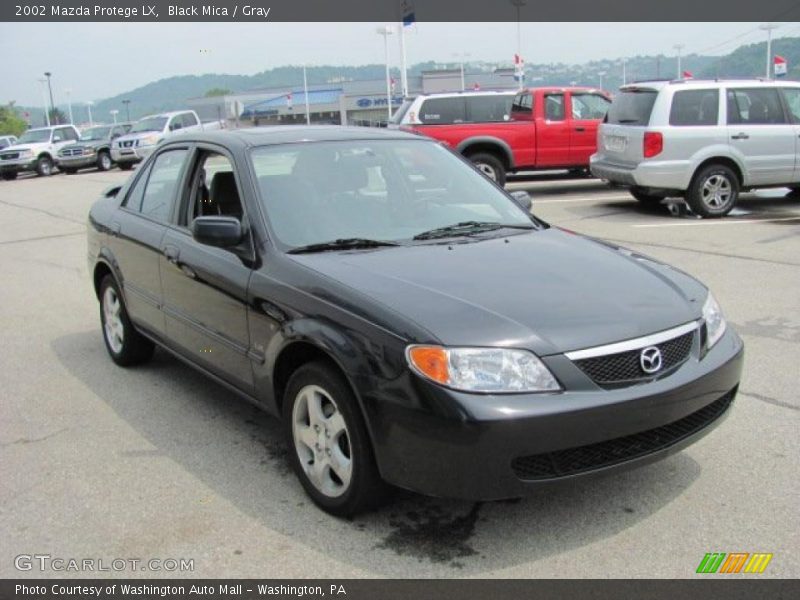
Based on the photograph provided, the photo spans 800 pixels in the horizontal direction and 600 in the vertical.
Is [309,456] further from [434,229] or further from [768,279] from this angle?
[768,279]

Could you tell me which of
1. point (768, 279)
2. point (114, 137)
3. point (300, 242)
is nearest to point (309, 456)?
point (300, 242)

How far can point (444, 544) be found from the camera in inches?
122

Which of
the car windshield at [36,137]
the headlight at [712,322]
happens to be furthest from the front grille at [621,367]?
the car windshield at [36,137]

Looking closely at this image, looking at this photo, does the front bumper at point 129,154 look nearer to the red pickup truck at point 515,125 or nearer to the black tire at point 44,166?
the black tire at point 44,166

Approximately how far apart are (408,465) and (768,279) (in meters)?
5.65

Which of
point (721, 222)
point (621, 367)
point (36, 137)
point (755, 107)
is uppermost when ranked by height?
point (36, 137)

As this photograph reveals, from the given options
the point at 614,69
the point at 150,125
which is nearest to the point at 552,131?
the point at 150,125

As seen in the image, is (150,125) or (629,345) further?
(150,125)

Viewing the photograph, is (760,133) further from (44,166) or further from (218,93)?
(218,93)

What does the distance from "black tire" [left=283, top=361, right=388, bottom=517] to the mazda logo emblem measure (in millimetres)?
1094

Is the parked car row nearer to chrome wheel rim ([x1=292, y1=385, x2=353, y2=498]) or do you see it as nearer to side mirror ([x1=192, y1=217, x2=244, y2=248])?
side mirror ([x1=192, y1=217, x2=244, y2=248])

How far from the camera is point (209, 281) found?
4109 millimetres

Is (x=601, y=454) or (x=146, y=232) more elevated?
(x=146, y=232)

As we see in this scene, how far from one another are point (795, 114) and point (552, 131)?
440 centimetres
